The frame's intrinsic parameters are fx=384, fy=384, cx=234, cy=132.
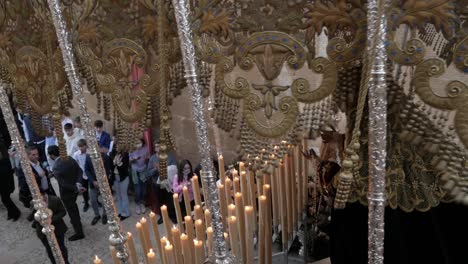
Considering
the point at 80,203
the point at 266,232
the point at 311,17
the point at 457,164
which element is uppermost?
the point at 311,17

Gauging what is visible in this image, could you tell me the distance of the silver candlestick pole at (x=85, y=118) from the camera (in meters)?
0.87

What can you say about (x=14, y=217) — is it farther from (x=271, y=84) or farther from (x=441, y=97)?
(x=441, y=97)

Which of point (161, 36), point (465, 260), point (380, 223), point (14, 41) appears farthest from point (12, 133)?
point (465, 260)

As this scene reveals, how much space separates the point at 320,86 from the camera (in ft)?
2.48

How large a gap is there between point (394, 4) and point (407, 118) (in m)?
0.22

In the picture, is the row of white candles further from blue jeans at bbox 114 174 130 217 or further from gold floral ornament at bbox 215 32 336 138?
blue jeans at bbox 114 174 130 217

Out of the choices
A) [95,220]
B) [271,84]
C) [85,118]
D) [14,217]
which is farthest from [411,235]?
[14,217]

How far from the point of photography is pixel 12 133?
1.14m

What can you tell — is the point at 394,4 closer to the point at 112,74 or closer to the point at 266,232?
the point at 112,74

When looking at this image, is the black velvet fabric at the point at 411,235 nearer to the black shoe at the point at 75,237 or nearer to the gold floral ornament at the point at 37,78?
the gold floral ornament at the point at 37,78

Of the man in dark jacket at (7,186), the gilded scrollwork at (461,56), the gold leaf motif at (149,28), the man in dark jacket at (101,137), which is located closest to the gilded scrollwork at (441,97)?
the gilded scrollwork at (461,56)

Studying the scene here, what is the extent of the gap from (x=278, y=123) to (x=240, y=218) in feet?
2.28

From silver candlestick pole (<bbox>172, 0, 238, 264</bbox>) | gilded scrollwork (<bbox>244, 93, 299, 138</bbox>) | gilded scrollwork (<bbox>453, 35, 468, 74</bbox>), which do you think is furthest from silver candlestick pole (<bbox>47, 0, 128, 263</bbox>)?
gilded scrollwork (<bbox>453, 35, 468, 74</bbox>)

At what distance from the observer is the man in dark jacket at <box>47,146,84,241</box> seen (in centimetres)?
272
